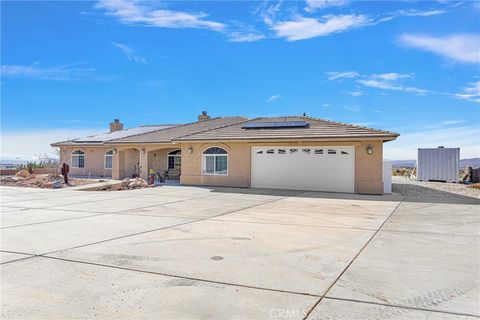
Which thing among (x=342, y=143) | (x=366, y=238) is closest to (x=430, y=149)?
(x=342, y=143)

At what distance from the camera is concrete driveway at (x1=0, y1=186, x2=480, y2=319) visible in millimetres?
3984

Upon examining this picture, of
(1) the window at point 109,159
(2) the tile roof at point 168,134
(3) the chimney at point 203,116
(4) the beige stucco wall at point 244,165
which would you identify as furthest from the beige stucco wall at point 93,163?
(4) the beige stucco wall at point 244,165

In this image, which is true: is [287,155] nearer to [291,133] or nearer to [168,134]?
[291,133]

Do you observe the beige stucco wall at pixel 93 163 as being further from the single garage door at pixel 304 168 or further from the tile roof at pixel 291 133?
the single garage door at pixel 304 168

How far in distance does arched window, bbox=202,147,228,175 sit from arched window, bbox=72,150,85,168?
15.8 metres

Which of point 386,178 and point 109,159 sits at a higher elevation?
point 109,159

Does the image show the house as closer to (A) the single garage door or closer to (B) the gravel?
(A) the single garage door

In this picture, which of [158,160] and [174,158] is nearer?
[158,160]

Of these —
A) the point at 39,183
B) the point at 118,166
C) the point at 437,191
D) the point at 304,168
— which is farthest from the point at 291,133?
the point at 39,183

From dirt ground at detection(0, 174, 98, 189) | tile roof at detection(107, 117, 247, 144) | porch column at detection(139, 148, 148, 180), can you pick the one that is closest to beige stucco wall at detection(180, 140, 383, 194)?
tile roof at detection(107, 117, 247, 144)

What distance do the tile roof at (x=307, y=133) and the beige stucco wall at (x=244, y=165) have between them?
0.54 metres

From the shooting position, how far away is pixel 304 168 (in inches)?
758

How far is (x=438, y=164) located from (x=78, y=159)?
105 feet

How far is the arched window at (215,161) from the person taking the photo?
69.9 ft
